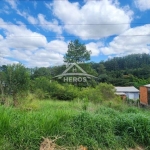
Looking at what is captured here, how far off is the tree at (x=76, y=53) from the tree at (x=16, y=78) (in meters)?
14.0

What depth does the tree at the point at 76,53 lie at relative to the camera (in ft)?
72.1

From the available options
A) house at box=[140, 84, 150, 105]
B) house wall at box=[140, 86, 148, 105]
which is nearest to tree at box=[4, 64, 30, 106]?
house at box=[140, 84, 150, 105]

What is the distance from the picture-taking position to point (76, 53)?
71.8 feet

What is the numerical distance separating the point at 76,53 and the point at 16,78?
1449cm

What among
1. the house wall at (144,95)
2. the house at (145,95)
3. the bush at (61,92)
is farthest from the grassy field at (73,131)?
the house wall at (144,95)

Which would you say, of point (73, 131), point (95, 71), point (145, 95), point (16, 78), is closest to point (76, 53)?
point (95, 71)

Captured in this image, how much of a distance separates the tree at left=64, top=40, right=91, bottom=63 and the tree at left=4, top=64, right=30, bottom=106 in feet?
46.1

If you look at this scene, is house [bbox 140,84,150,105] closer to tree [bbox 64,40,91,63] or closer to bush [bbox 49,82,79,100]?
bush [bbox 49,82,79,100]

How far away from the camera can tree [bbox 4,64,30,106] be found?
8.11 meters

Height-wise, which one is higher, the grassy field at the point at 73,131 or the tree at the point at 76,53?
the tree at the point at 76,53

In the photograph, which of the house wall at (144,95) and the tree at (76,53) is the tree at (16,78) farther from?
the tree at (76,53)

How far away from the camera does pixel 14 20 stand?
26.6 ft

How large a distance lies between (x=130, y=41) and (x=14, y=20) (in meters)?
7.95

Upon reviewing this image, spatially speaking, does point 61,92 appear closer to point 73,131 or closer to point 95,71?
point 95,71
